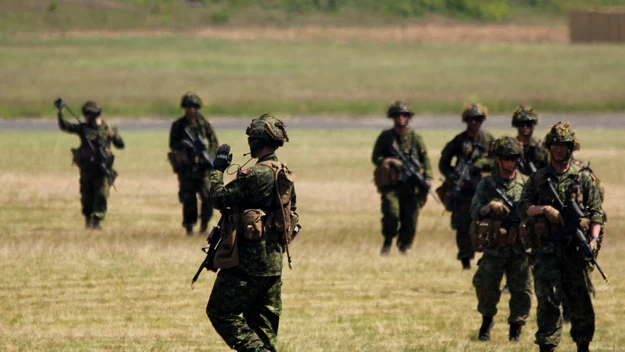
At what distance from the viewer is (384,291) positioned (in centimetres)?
1527

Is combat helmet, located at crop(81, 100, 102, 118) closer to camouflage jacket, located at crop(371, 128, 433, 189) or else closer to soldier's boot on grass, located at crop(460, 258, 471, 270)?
camouflage jacket, located at crop(371, 128, 433, 189)

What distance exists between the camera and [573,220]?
35.4ft

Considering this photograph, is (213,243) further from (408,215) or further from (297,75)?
(297,75)

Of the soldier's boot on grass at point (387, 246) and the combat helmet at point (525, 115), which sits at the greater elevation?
the combat helmet at point (525, 115)

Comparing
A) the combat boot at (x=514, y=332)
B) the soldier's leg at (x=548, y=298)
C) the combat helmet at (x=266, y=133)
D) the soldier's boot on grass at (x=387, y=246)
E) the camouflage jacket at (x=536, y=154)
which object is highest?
the combat helmet at (x=266, y=133)

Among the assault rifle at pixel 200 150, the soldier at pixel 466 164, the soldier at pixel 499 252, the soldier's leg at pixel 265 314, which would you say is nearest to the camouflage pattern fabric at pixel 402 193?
the soldier at pixel 466 164

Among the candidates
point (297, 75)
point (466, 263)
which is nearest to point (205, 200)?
point (466, 263)

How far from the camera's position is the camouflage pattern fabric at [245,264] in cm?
956

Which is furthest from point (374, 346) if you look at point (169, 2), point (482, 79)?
point (169, 2)

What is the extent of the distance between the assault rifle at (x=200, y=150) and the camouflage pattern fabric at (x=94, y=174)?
1434mm

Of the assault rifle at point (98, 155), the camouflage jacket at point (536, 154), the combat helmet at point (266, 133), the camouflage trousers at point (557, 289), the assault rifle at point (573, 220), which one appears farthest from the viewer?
the assault rifle at point (98, 155)

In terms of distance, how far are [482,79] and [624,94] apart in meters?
7.89

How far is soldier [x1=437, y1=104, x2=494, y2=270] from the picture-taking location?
16.4 m

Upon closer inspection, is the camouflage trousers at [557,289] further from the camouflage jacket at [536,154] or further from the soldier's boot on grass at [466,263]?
the soldier's boot on grass at [466,263]
